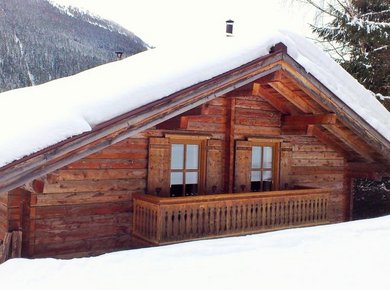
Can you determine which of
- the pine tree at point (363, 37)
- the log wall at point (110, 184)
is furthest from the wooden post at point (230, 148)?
the pine tree at point (363, 37)

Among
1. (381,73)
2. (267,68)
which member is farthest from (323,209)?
(381,73)

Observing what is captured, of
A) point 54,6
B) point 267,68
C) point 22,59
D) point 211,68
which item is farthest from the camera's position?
point 54,6

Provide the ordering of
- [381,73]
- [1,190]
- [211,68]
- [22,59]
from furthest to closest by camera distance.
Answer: [22,59] < [381,73] < [211,68] < [1,190]

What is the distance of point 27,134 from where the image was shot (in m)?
5.82

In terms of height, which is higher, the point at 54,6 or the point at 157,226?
the point at 54,6

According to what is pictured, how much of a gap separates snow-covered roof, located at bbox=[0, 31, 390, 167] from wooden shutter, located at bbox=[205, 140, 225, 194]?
2089 millimetres

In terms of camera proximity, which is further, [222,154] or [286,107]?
[286,107]

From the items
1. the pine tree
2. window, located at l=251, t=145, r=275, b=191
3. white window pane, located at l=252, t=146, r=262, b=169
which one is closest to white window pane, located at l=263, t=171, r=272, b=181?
window, located at l=251, t=145, r=275, b=191

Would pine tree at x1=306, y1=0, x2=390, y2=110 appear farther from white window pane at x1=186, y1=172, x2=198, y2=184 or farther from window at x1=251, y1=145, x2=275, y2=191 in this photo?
white window pane at x1=186, y1=172, x2=198, y2=184

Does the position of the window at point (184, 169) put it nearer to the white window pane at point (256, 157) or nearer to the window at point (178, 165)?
the window at point (178, 165)

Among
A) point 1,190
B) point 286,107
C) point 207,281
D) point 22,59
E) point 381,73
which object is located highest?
point 22,59

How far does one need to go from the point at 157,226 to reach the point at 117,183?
1.28m

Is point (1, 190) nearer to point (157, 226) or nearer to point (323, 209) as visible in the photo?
point (157, 226)

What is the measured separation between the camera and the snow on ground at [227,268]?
4625 millimetres
